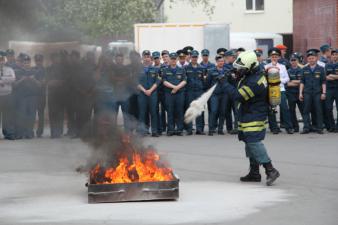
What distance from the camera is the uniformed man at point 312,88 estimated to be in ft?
52.3

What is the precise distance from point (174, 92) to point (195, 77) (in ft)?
1.74

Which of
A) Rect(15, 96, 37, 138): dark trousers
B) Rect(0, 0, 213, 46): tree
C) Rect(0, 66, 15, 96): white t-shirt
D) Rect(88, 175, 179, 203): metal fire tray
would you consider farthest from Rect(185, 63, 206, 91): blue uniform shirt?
Rect(88, 175, 179, 203): metal fire tray

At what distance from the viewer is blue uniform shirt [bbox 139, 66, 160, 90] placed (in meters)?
16.1

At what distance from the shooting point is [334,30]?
24.8m

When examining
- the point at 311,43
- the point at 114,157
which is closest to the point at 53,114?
the point at 114,157

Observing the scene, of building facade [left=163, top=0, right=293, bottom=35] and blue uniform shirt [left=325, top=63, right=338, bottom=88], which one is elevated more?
building facade [left=163, top=0, right=293, bottom=35]

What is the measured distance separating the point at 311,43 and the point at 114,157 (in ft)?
65.0

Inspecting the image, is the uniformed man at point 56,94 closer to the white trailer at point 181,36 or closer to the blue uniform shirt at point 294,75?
the blue uniform shirt at point 294,75

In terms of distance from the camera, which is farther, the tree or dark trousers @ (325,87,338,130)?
dark trousers @ (325,87,338,130)

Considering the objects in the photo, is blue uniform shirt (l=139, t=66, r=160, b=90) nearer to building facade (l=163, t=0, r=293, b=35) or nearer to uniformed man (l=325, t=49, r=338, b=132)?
uniformed man (l=325, t=49, r=338, b=132)

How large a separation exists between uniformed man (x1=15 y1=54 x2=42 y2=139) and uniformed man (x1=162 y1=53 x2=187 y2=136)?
8.71 feet

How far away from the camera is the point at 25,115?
52.4ft

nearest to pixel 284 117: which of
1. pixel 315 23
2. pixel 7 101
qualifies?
pixel 7 101

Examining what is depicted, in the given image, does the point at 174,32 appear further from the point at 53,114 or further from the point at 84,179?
the point at 84,179
